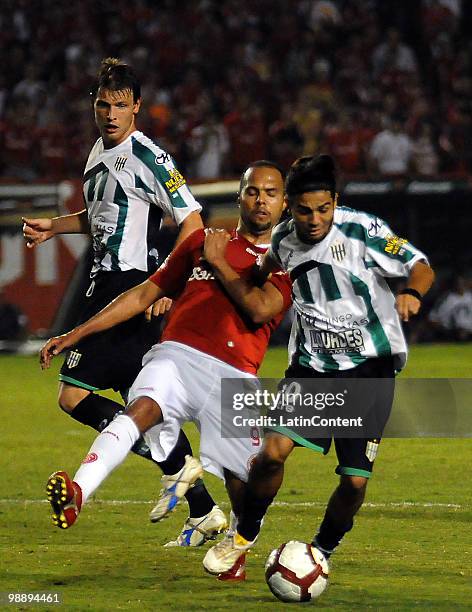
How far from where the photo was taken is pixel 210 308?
6094mm

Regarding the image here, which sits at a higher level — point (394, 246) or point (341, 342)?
point (394, 246)

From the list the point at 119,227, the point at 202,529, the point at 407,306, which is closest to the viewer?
the point at 407,306

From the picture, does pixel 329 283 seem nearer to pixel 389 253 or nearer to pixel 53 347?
pixel 389 253

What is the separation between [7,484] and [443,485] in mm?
2708

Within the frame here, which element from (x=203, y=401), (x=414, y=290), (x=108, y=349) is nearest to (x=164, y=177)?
(x=108, y=349)

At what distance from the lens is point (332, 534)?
18.7 ft

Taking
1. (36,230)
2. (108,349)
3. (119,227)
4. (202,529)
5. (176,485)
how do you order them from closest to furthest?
(176,485), (202,529), (108,349), (119,227), (36,230)

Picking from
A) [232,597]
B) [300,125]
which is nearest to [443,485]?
[232,597]

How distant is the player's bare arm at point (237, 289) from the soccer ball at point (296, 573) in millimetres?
998

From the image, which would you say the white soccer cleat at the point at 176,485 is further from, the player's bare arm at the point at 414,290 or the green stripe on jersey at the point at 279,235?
the player's bare arm at the point at 414,290

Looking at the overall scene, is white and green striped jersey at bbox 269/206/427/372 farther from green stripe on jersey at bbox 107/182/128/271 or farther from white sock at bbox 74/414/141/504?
green stripe on jersey at bbox 107/182/128/271

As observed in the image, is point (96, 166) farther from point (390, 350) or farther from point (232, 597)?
point (232, 597)

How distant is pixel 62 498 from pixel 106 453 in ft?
1.29

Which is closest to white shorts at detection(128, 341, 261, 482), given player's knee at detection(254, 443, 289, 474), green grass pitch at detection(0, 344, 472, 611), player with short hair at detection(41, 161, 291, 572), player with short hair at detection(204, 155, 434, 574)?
player with short hair at detection(41, 161, 291, 572)
